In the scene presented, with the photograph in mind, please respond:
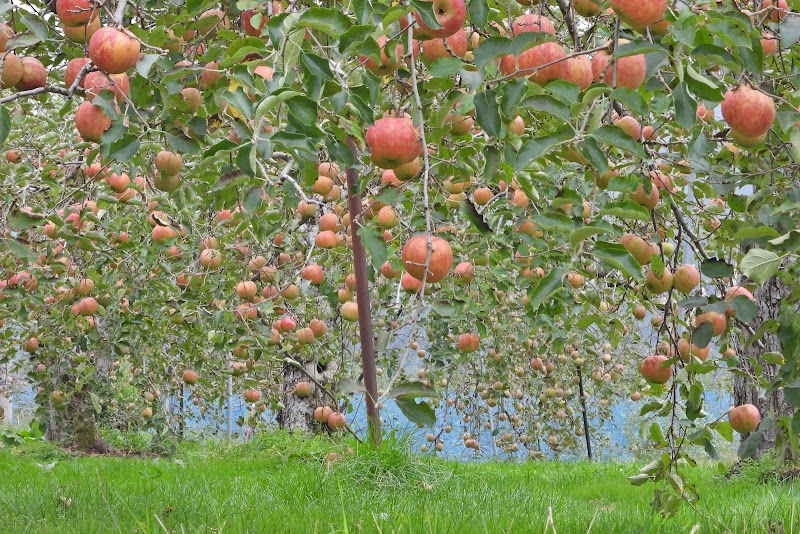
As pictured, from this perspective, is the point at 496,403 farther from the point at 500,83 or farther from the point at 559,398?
the point at 500,83

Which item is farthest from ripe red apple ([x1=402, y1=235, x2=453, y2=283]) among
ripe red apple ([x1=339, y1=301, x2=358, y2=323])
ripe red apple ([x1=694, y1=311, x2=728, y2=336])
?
ripe red apple ([x1=339, y1=301, x2=358, y2=323])

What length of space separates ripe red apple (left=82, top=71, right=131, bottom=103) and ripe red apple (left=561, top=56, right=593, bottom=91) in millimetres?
971

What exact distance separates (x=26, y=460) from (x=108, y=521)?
4.02 meters

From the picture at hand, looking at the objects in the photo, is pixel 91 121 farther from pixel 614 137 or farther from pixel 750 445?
pixel 750 445

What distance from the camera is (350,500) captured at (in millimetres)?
2938

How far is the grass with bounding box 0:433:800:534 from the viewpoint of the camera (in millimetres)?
2264

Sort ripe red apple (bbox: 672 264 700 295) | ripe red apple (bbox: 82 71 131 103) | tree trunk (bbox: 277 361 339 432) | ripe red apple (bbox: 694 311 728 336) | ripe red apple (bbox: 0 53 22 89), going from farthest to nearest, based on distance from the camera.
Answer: tree trunk (bbox: 277 361 339 432) < ripe red apple (bbox: 672 264 700 295) < ripe red apple (bbox: 694 311 728 336) < ripe red apple (bbox: 0 53 22 89) < ripe red apple (bbox: 82 71 131 103)

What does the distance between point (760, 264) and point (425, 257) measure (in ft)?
2.32

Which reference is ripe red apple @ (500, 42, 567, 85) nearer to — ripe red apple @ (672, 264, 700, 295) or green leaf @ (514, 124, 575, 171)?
green leaf @ (514, 124, 575, 171)

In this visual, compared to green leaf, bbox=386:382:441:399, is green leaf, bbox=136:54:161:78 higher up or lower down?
higher up

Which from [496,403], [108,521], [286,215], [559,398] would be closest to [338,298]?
[286,215]

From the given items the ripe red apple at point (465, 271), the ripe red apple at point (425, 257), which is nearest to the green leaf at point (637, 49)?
the ripe red apple at point (425, 257)

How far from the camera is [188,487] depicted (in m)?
3.25

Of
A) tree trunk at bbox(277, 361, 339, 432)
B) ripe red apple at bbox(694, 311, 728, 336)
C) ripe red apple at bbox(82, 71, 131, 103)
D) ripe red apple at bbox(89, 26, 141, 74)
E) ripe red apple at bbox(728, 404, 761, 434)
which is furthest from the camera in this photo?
tree trunk at bbox(277, 361, 339, 432)
